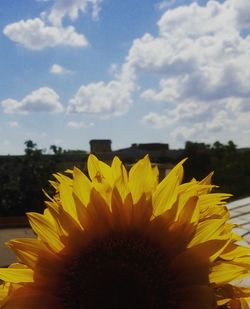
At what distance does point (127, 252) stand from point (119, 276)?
0.04 meters

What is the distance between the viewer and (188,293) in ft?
2.31

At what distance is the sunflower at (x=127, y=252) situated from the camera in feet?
2.30

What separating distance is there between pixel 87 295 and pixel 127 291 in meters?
0.05

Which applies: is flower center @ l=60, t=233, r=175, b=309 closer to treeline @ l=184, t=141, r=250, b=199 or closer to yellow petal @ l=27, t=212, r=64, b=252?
yellow petal @ l=27, t=212, r=64, b=252

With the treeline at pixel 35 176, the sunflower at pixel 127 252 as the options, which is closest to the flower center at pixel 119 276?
the sunflower at pixel 127 252

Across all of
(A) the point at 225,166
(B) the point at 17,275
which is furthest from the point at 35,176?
(B) the point at 17,275

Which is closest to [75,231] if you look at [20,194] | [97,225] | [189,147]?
[97,225]

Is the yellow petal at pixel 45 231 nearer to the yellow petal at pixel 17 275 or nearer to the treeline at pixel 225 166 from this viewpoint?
the yellow petal at pixel 17 275

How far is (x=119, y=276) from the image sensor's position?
2.30 ft

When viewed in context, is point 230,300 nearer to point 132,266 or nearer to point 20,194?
point 132,266

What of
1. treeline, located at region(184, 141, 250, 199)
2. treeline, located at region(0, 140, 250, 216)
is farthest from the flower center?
treeline, located at region(184, 141, 250, 199)

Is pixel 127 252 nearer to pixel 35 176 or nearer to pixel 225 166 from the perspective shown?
pixel 35 176

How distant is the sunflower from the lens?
700 mm

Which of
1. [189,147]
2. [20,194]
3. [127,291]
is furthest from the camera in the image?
[189,147]
